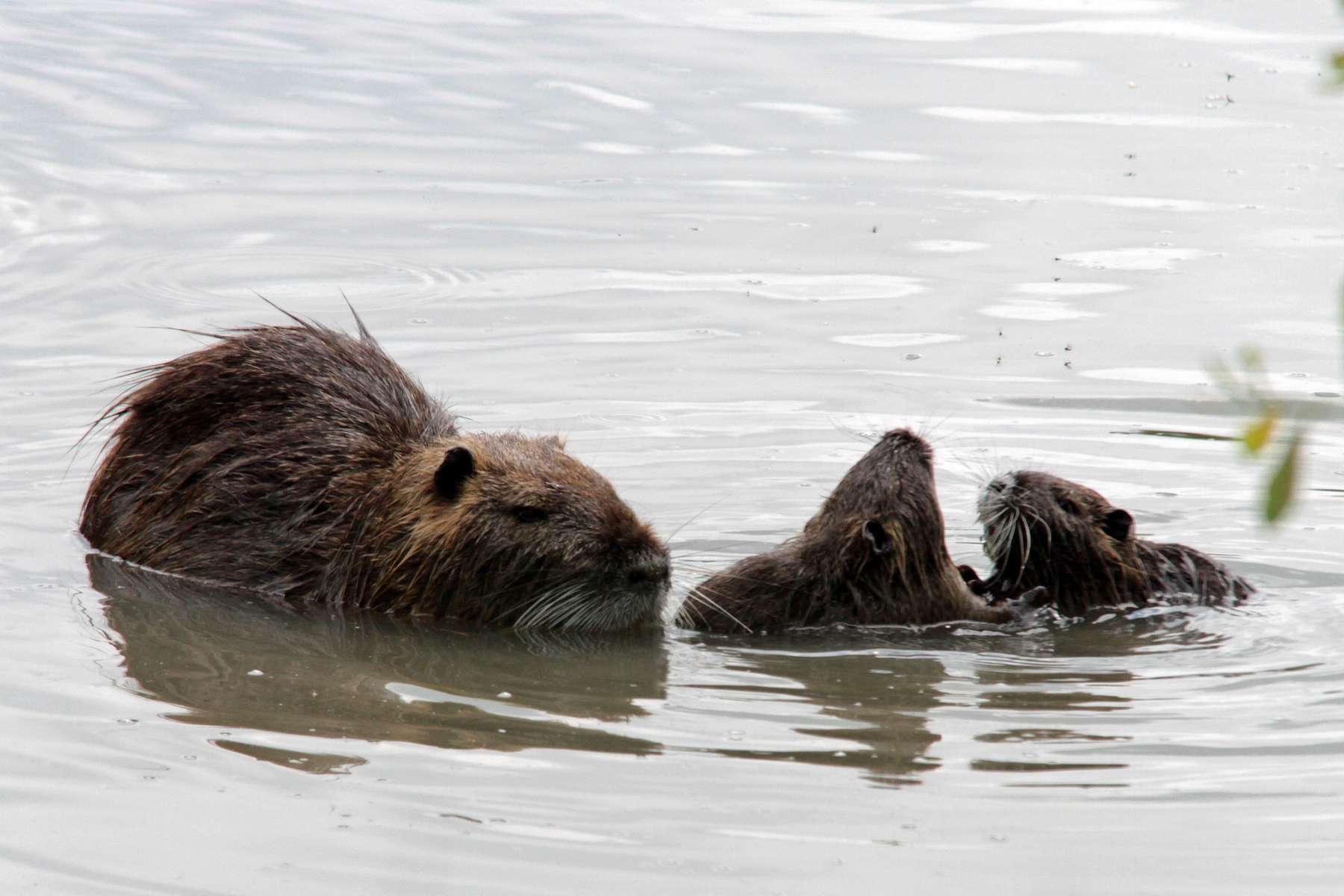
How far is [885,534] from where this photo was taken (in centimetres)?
548

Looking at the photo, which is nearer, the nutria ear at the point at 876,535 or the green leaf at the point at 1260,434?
the green leaf at the point at 1260,434

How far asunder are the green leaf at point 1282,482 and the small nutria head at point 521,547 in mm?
4027

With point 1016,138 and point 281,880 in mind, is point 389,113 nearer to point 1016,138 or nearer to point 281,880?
point 1016,138

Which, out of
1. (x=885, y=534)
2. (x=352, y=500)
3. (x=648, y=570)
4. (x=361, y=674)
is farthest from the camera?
(x=352, y=500)

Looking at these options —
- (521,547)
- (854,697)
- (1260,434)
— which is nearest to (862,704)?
(854,697)

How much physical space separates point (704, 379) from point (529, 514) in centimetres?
266

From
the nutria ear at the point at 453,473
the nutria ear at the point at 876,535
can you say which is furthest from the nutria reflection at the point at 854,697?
the nutria ear at the point at 453,473

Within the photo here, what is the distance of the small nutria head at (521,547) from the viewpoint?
5.42m

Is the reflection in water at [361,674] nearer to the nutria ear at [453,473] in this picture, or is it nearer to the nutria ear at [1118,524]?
the nutria ear at [453,473]

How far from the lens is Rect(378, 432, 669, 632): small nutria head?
5.42m

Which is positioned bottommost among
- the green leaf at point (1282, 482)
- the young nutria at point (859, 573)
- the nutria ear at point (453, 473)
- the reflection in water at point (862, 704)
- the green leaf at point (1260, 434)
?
the reflection in water at point (862, 704)

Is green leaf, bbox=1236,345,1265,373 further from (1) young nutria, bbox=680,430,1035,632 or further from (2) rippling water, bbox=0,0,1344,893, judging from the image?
(1) young nutria, bbox=680,430,1035,632

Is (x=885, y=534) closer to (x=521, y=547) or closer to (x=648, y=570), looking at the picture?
Answer: (x=648, y=570)

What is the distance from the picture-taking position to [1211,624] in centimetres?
573
